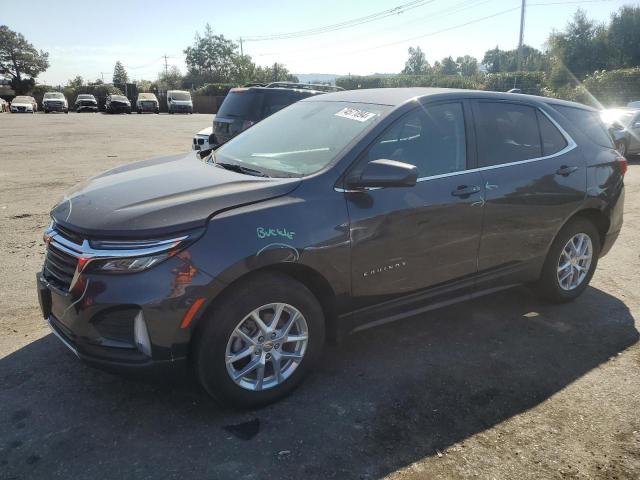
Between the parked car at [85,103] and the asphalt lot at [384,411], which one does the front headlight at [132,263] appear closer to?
the asphalt lot at [384,411]

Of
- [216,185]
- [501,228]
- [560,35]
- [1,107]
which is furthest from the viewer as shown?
[560,35]

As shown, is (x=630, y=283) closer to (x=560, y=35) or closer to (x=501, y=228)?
(x=501, y=228)

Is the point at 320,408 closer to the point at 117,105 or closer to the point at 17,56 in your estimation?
the point at 117,105

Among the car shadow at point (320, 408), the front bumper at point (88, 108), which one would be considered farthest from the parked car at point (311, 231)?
the front bumper at point (88, 108)

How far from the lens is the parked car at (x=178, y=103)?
147 ft

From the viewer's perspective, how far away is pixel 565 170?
4.28 meters

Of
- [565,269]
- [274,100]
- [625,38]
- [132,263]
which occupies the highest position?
[625,38]

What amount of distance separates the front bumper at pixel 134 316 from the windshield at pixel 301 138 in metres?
1.05

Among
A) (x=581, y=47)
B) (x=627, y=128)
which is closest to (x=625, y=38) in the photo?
(x=581, y=47)

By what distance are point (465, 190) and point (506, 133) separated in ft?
2.52

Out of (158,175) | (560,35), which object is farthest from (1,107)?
(560,35)

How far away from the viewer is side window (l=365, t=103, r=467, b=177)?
3.45 meters

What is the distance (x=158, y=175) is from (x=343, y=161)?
4.07 ft

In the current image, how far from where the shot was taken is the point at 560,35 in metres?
51.9
